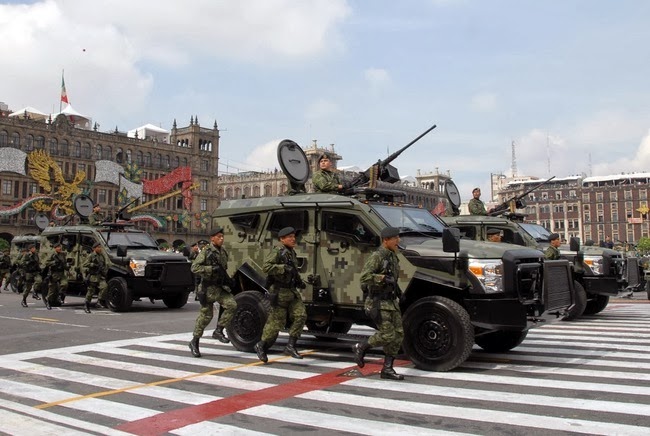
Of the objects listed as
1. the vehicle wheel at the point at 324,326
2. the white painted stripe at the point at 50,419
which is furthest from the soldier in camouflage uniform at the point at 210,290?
the white painted stripe at the point at 50,419

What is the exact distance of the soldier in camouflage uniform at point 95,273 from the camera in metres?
16.5

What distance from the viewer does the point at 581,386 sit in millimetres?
6984

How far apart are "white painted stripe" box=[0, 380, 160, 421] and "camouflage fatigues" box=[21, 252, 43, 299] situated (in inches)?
492

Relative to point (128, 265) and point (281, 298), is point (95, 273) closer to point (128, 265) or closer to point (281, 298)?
point (128, 265)

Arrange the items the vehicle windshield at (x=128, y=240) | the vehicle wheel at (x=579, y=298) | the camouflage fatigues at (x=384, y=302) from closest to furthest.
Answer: the camouflage fatigues at (x=384, y=302) < the vehicle wheel at (x=579, y=298) < the vehicle windshield at (x=128, y=240)

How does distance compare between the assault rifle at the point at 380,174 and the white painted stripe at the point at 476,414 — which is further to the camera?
the assault rifle at the point at 380,174

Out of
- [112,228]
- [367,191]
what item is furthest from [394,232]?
[112,228]

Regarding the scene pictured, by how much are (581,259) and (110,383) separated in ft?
32.5

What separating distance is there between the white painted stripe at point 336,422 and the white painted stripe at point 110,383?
823mm

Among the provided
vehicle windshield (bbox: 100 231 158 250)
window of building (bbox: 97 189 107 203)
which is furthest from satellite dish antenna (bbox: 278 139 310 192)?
window of building (bbox: 97 189 107 203)

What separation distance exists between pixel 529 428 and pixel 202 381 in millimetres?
3816

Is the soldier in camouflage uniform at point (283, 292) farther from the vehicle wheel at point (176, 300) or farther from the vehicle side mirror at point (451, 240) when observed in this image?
the vehicle wheel at point (176, 300)

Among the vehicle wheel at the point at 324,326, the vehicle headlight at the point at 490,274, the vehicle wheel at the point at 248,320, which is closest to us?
the vehicle headlight at the point at 490,274

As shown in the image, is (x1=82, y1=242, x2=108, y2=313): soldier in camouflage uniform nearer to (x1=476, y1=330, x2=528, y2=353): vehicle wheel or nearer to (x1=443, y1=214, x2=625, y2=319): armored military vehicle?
(x1=443, y1=214, x2=625, y2=319): armored military vehicle
